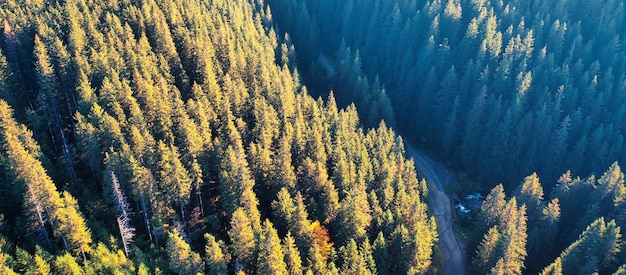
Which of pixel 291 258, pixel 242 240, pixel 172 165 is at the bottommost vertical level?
pixel 291 258

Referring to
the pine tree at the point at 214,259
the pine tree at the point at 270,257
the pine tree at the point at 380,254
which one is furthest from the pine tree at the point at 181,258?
the pine tree at the point at 380,254

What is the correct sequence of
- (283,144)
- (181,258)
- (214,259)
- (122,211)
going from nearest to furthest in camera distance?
(181,258) < (214,259) < (122,211) < (283,144)

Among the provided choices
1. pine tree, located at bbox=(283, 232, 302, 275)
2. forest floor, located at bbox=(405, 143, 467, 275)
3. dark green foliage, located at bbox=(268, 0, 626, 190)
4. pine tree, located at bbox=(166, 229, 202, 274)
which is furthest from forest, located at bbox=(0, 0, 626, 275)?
forest floor, located at bbox=(405, 143, 467, 275)

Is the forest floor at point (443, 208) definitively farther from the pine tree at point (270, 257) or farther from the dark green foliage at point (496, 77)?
the pine tree at point (270, 257)

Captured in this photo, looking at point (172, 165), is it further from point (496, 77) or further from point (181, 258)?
point (496, 77)

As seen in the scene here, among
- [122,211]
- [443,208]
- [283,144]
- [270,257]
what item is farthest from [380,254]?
[443,208]
